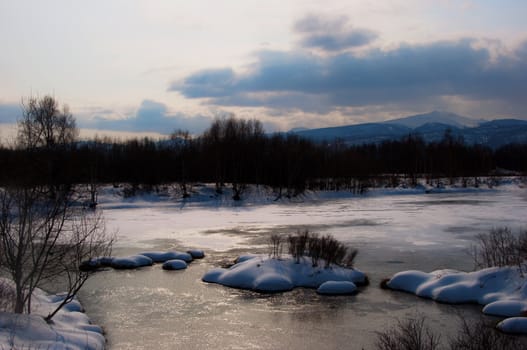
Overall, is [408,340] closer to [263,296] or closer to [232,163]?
[263,296]

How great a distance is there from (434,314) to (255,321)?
480 cm

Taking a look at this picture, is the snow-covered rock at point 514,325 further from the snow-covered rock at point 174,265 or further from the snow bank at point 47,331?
the snow-covered rock at point 174,265

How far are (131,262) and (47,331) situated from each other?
33.0ft

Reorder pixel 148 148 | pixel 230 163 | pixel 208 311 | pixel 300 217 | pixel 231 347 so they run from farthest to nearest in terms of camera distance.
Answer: pixel 148 148, pixel 230 163, pixel 300 217, pixel 208 311, pixel 231 347

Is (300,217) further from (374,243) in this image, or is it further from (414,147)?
(414,147)

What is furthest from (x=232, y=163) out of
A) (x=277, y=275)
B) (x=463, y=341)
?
(x=463, y=341)

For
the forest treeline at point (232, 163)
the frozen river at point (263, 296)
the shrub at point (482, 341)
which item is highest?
the forest treeline at point (232, 163)

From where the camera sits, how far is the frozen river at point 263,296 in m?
11.5

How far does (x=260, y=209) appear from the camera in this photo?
4425 centimetres

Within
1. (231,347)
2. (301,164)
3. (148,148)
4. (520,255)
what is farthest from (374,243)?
(148,148)

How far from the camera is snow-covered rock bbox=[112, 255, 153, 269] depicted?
63.7ft

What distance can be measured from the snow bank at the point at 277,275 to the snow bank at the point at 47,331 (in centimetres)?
553

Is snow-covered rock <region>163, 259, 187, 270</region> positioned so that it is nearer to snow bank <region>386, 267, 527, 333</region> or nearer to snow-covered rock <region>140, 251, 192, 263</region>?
snow-covered rock <region>140, 251, 192, 263</region>

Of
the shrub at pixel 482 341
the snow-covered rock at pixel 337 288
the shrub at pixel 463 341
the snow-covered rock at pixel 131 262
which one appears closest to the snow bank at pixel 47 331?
the shrub at pixel 463 341
